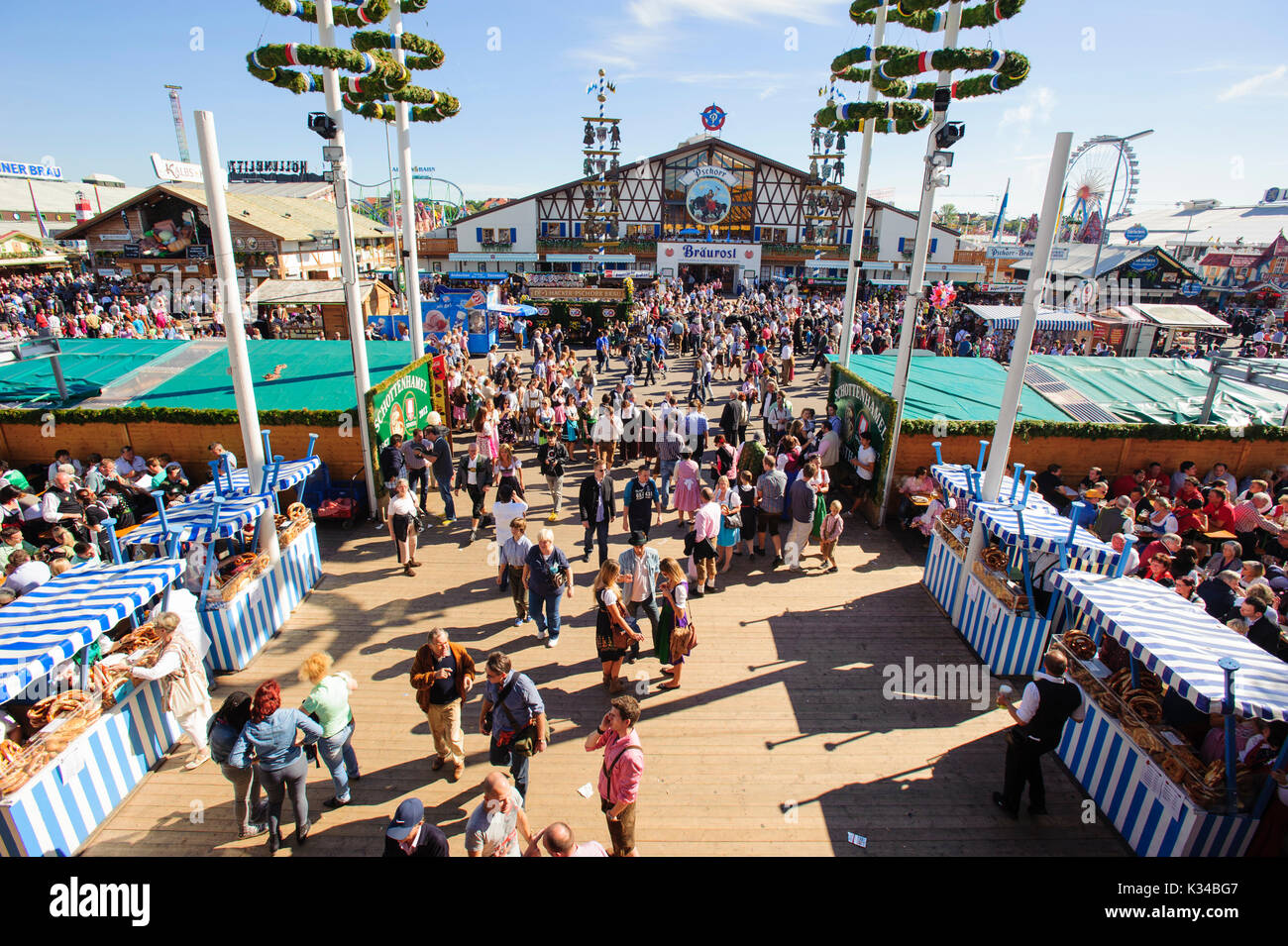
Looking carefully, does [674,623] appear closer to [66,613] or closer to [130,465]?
[66,613]

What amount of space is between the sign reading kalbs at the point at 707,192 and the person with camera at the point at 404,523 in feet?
143

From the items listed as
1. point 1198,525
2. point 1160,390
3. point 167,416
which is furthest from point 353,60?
point 1160,390

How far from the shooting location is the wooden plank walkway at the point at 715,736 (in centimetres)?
518

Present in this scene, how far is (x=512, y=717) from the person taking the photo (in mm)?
4898

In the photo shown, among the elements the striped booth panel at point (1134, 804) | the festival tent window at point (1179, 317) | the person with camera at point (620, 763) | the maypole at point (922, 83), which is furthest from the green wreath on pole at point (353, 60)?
the festival tent window at point (1179, 317)

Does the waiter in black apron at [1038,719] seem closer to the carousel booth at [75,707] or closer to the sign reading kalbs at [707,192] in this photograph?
the carousel booth at [75,707]

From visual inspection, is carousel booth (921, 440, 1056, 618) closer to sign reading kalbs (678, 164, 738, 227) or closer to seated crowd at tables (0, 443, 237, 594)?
seated crowd at tables (0, 443, 237, 594)

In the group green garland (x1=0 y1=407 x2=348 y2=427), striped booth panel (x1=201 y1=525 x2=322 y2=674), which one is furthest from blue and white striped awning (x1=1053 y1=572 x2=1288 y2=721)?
green garland (x1=0 y1=407 x2=348 y2=427)

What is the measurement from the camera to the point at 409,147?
12.0 metres

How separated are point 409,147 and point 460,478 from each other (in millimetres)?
6337

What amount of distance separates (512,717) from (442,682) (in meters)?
0.78

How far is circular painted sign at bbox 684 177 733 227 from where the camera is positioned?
46625 millimetres

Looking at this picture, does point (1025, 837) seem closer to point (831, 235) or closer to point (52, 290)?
point (52, 290)
